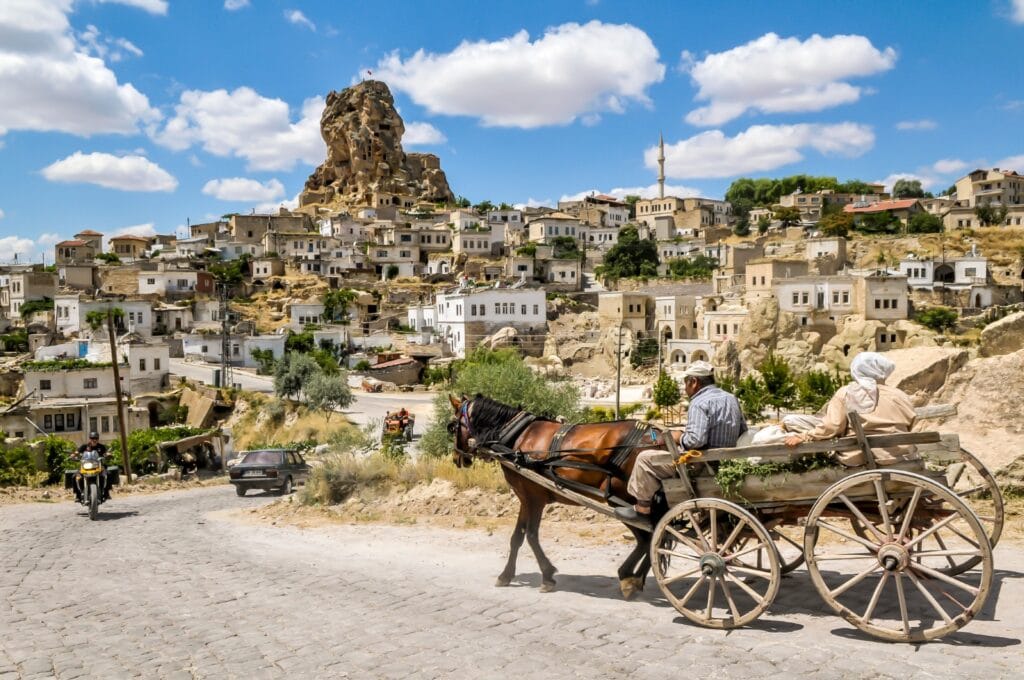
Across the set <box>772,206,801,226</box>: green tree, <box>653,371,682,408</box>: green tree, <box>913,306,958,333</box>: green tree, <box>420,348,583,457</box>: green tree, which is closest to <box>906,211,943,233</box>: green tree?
<box>772,206,801,226</box>: green tree

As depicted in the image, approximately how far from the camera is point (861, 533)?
564 centimetres

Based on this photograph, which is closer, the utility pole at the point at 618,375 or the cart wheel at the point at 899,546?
the cart wheel at the point at 899,546

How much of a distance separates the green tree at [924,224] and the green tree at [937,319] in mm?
29773

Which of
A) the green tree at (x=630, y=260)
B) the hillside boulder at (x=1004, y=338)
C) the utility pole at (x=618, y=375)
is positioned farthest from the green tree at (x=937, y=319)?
the hillside boulder at (x=1004, y=338)

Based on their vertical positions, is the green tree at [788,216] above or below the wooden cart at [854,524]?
above

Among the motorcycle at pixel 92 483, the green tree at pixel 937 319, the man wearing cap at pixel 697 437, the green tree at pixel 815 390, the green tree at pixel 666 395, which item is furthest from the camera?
the green tree at pixel 937 319

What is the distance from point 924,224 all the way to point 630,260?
Result: 32360mm

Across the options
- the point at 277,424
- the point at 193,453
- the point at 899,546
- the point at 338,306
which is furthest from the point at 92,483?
the point at 338,306

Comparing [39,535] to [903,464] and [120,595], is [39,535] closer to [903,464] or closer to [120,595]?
[120,595]

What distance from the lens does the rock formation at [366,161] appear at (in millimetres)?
110250

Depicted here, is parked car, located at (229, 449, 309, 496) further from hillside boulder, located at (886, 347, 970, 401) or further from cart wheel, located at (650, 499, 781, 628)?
cart wheel, located at (650, 499, 781, 628)

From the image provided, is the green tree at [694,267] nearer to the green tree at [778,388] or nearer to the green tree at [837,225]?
the green tree at [837,225]

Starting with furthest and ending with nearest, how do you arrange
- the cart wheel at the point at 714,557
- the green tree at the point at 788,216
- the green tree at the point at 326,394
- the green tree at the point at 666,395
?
the green tree at the point at 788,216, the green tree at the point at 666,395, the green tree at the point at 326,394, the cart wheel at the point at 714,557

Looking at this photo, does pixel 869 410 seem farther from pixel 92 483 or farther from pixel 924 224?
pixel 924 224
